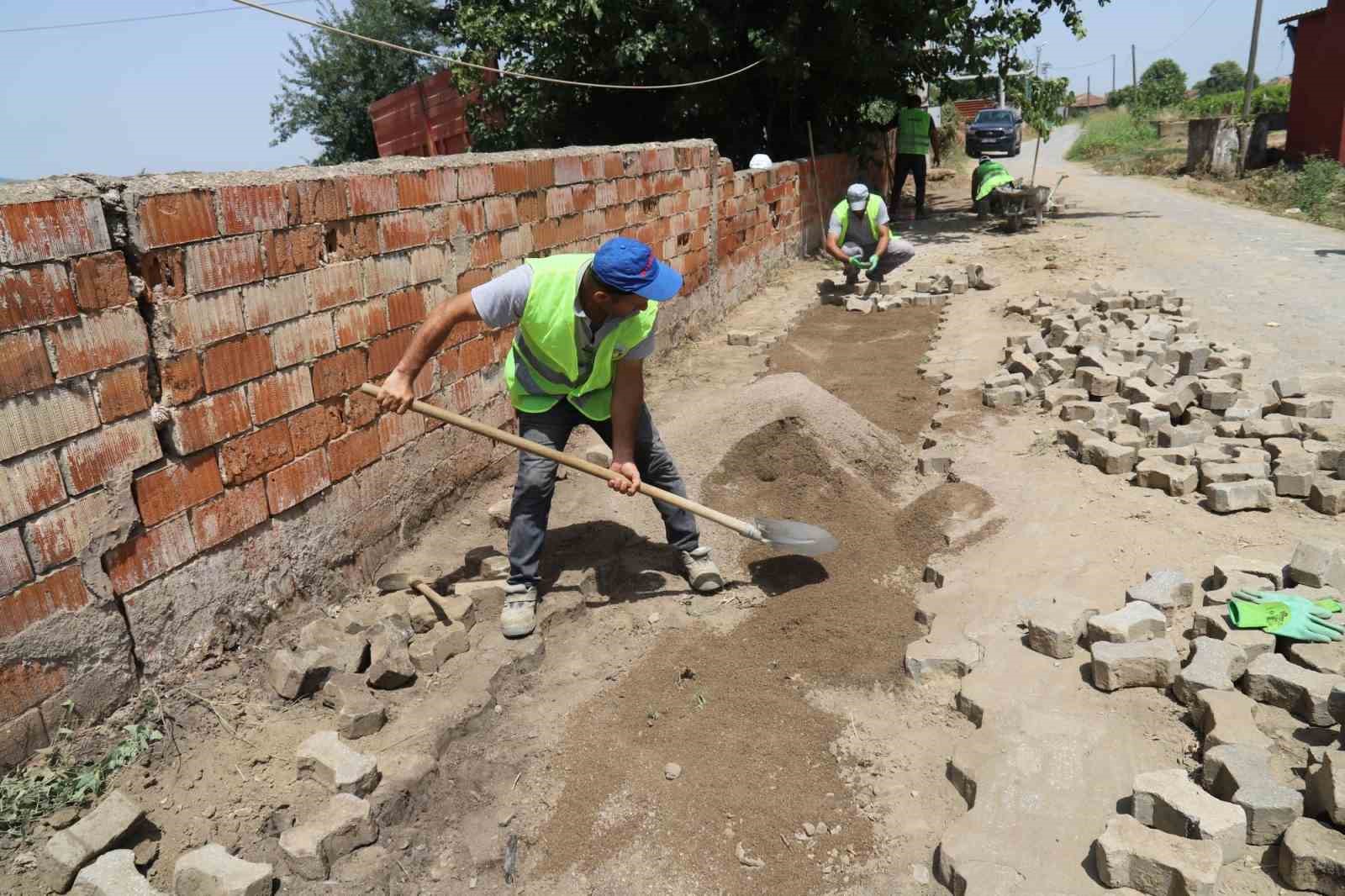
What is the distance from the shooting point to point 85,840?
244 centimetres

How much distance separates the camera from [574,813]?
2754 mm

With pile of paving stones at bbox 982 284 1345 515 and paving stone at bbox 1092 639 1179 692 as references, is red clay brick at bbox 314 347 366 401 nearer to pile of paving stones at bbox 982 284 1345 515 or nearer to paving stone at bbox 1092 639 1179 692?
paving stone at bbox 1092 639 1179 692

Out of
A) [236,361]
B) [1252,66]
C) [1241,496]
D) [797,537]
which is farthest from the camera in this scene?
[1252,66]

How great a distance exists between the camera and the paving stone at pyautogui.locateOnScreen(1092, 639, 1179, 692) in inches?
115

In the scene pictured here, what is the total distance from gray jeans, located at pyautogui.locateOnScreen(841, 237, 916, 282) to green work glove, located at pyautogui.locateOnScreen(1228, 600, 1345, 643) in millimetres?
7340

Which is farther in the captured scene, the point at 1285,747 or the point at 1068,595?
the point at 1068,595

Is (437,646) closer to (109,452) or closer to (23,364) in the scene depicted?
(109,452)

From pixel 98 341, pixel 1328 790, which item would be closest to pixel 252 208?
pixel 98 341

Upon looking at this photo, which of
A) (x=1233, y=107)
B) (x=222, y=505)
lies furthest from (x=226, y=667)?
(x=1233, y=107)

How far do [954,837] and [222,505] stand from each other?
8.76 ft

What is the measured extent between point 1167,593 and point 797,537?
1412 mm

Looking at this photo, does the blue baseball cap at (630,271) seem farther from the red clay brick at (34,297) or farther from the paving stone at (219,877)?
the paving stone at (219,877)

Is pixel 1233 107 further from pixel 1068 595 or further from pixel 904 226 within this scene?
pixel 1068 595

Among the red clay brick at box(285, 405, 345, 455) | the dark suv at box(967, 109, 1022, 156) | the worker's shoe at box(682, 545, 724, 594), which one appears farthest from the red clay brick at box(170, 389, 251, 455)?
the dark suv at box(967, 109, 1022, 156)
